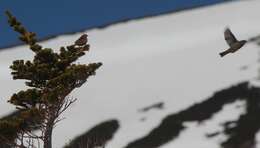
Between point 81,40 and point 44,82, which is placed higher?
point 81,40

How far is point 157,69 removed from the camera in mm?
82688

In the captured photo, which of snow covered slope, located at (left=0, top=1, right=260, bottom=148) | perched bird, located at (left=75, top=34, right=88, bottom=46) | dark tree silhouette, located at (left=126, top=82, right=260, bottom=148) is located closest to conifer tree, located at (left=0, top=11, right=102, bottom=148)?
perched bird, located at (left=75, top=34, right=88, bottom=46)

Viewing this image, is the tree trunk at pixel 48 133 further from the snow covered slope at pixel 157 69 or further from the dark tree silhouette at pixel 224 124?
the snow covered slope at pixel 157 69

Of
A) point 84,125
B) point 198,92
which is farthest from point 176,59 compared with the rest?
point 84,125

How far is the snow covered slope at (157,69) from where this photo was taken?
6894cm

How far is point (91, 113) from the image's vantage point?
241 feet

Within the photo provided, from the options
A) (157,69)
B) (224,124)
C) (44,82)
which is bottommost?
(44,82)

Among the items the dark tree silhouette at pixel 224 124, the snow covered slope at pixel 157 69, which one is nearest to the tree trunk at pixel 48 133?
the dark tree silhouette at pixel 224 124

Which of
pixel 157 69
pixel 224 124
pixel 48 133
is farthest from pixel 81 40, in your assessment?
pixel 157 69

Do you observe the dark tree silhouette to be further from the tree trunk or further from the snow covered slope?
the tree trunk

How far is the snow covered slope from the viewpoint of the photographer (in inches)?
2714

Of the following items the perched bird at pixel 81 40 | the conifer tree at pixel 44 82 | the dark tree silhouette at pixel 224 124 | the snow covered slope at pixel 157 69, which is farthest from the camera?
the snow covered slope at pixel 157 69

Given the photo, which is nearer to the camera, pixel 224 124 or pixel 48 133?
pixel 48 133

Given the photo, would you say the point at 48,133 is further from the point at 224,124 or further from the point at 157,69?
the point at 157,69
